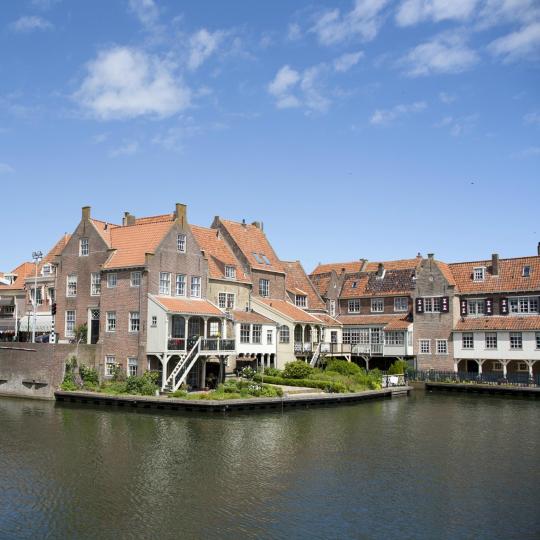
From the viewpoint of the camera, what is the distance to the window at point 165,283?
152ft

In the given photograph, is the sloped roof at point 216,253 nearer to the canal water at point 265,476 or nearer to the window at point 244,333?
the window at point 244,333

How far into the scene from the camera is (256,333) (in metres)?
52.0

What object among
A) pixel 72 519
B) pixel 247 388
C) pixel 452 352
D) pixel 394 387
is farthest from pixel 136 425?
pixel 452 352

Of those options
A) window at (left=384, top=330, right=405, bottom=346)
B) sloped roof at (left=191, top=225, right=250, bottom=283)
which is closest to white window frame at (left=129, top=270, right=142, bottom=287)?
sloped roof at (left=191, top=225, right=250, bottom=283)

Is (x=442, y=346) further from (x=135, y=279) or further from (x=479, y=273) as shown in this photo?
(x=135, y=279)

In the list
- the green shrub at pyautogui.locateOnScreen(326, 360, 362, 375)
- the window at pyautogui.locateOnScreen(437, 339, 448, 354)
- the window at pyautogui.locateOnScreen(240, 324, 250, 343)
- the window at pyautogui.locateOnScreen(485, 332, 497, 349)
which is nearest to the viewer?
the window at pyautogui.locateOnScreen(240, 324, 250, 343)

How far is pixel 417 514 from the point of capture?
817 inches

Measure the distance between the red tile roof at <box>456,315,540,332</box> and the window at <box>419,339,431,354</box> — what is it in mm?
3209

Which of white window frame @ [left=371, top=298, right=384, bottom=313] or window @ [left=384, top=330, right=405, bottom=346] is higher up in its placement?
white window frame @ [left=371, top=298, right=384, bottom=313]

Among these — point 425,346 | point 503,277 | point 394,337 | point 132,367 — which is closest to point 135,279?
point 132,367

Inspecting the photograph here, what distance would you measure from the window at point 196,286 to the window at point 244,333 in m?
4.34

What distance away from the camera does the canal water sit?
1948 cm

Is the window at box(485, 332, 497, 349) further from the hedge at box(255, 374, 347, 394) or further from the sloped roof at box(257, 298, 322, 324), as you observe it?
the hedge at box(255, 374, 347, 394)

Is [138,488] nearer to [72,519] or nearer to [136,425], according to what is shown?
[72,519]
